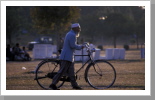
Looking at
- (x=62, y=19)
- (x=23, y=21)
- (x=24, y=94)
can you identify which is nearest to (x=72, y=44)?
(x=24, y=94)

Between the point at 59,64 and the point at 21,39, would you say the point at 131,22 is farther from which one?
the point at 59,64

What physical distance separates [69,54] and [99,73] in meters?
1.23

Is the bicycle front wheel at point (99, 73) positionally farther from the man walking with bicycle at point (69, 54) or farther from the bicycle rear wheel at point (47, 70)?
the bicycle rear wheel at point (47, 70)

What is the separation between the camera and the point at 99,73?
1185cm

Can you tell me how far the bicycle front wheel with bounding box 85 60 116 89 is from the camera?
11.5m

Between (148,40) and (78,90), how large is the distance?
8.50ft

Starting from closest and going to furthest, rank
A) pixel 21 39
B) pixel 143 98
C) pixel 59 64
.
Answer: pixel 143 98 → pixel 59 64 → pixel 21 39

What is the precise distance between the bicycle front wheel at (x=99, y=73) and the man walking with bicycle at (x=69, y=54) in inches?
19.3

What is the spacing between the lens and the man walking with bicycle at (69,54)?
11.1 meters

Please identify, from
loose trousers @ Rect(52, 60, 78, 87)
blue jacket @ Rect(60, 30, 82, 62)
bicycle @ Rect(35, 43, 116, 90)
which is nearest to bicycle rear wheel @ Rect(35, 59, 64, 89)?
bicycle @ Rect(35, 43, 116, 90)

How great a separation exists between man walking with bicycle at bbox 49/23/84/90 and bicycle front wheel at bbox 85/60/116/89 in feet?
1.61

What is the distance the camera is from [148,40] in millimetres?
11930

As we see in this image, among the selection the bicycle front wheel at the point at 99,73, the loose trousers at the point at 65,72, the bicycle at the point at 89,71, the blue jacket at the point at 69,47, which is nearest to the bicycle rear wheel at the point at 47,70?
the bicycle at the point at 89,71

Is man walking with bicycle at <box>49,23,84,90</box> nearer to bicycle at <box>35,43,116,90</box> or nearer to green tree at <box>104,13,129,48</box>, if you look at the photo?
bicycle at <box>35,43,116,90</box>
